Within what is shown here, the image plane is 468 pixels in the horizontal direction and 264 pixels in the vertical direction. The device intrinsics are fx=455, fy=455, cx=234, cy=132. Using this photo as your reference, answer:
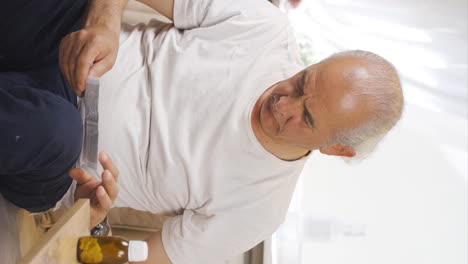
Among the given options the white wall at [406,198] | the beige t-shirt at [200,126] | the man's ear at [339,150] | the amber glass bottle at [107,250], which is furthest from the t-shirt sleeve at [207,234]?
the white wall at [406,198]

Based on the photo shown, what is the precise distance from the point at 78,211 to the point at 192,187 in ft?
1.87

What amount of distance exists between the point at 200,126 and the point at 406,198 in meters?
1.28

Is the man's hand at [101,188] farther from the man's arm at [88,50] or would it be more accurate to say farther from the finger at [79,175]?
the man's arm at [88,50]

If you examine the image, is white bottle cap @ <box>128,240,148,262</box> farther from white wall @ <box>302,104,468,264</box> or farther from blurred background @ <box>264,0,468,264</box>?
white wall @ <box>302,104,468,264</box>

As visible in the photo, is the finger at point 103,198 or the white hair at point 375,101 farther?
the white hair at point 375,101

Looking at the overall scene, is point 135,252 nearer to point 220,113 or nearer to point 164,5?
point 220,113

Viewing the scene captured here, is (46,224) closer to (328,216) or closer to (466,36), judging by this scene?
(328,216)


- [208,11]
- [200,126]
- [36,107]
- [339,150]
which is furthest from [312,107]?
[36,107]

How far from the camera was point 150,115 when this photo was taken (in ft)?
4.36

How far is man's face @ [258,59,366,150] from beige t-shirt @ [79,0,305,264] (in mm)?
72

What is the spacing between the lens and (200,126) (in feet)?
4.38

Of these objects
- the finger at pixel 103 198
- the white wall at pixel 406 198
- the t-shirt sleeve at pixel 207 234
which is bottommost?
the white wall at pixel 406 198

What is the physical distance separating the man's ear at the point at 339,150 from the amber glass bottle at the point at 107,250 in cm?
64

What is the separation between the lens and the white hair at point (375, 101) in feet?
3.92
